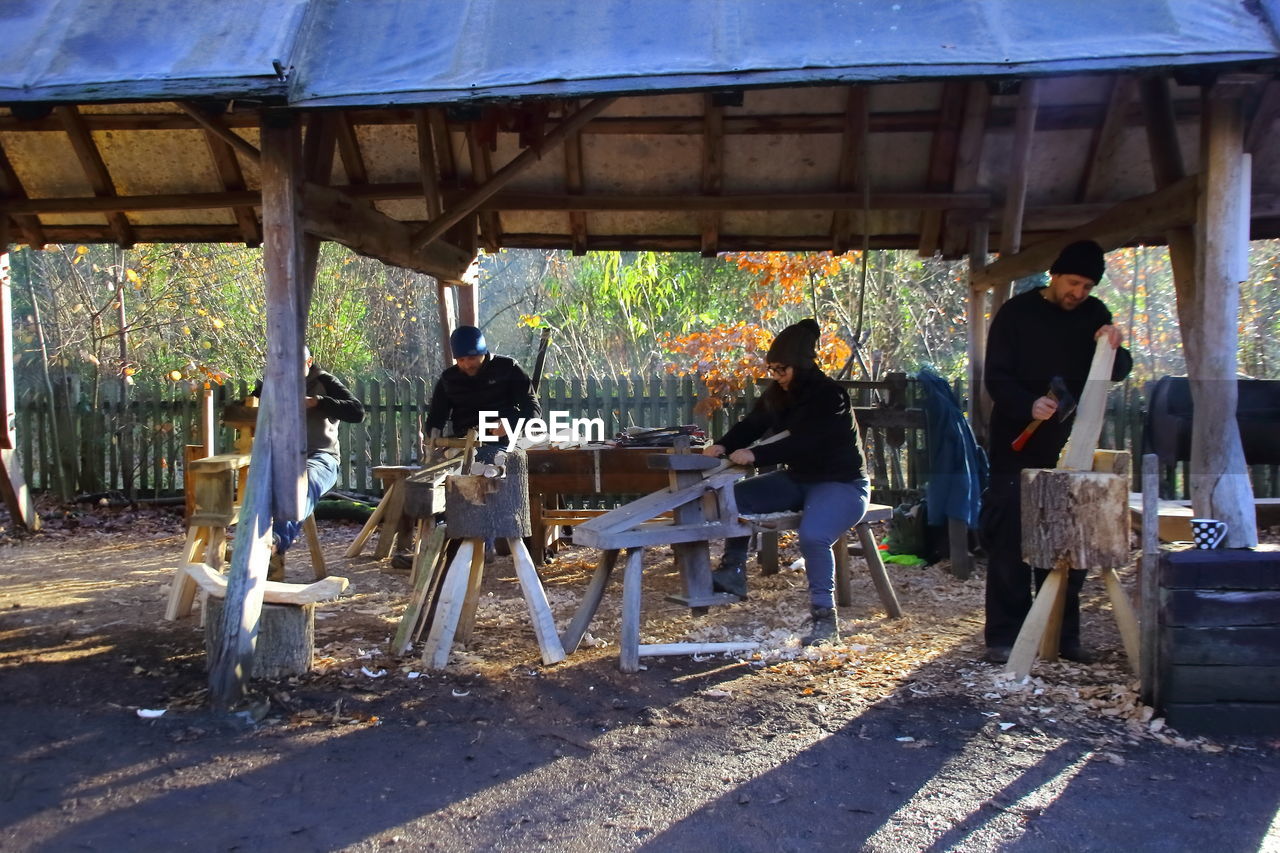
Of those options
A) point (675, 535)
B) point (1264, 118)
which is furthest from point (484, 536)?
point (1264, 118)

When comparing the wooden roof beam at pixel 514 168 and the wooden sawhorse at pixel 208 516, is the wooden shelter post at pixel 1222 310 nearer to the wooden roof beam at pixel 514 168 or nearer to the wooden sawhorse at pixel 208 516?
the wooden roof beam at pixel 514 168

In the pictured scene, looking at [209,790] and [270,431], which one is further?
[270,431]

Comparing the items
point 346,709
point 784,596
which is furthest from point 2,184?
point 784,596

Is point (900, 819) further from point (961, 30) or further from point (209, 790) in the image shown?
point (961, 30)

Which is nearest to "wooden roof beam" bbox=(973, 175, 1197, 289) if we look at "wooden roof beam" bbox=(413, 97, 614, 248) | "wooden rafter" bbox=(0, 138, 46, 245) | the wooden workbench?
the wooden workbench

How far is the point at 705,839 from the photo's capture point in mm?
3271

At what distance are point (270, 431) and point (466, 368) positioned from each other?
2822 mm

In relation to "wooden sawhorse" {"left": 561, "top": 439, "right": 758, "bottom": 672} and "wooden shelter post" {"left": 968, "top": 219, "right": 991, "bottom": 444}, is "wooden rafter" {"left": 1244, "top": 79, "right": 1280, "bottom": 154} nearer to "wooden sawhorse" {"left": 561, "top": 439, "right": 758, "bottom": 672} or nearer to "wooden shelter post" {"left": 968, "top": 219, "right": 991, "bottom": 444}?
"wooden shelter post" {"left": 968, "top": 219, "right": 991, "bottom": 444}

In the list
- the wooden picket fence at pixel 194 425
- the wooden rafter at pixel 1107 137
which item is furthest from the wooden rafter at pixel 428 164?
the wooden rafter at pixel 1107 137

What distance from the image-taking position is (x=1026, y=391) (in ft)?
16.7

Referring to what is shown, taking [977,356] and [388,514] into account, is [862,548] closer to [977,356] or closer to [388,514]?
[977,356]

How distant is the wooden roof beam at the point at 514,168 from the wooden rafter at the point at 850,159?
2.06 metres

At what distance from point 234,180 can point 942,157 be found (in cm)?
572

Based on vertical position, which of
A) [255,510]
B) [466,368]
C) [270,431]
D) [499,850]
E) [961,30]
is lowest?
[499,850]
